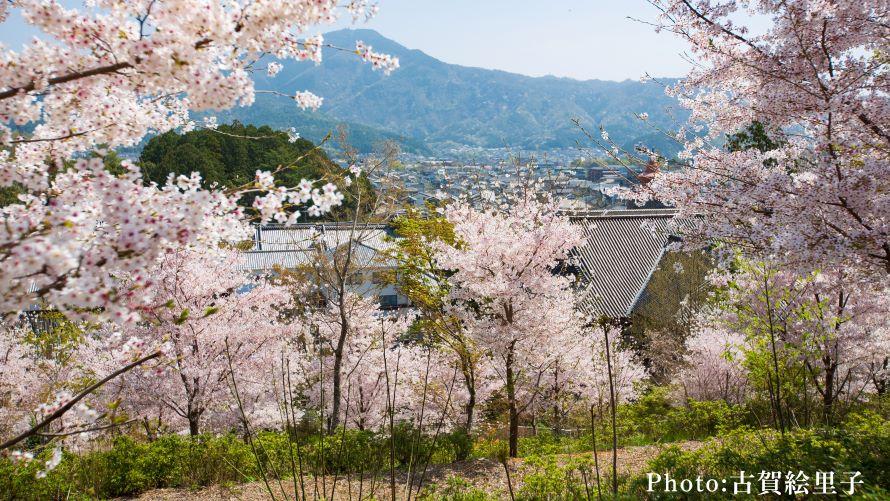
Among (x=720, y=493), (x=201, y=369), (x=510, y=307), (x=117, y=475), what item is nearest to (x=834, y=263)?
(x=720, y=493)

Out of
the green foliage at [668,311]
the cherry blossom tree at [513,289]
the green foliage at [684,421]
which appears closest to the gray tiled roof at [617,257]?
the green foliage at [668,311]

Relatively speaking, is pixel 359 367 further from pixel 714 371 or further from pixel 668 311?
pixel 668 311

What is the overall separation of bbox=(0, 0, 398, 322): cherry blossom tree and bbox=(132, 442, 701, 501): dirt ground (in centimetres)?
446

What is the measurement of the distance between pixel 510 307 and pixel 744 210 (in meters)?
4.63

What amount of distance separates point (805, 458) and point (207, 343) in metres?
9.23

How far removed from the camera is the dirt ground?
6.80m

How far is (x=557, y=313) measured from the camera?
1031 cm

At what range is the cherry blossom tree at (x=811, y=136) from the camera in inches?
190

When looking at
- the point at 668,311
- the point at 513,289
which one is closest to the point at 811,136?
the point at 513,289

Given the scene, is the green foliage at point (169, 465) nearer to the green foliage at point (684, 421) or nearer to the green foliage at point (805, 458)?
the green foliage at point (805, 458)

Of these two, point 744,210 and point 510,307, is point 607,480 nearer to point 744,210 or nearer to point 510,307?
point 744,210

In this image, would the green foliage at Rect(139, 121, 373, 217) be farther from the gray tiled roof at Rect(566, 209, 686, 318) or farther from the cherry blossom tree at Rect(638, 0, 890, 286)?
the cherry blossom tree at Rect(638, 0, 890, 286)

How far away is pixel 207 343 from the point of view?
1029 cm

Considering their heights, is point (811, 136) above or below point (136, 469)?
above
